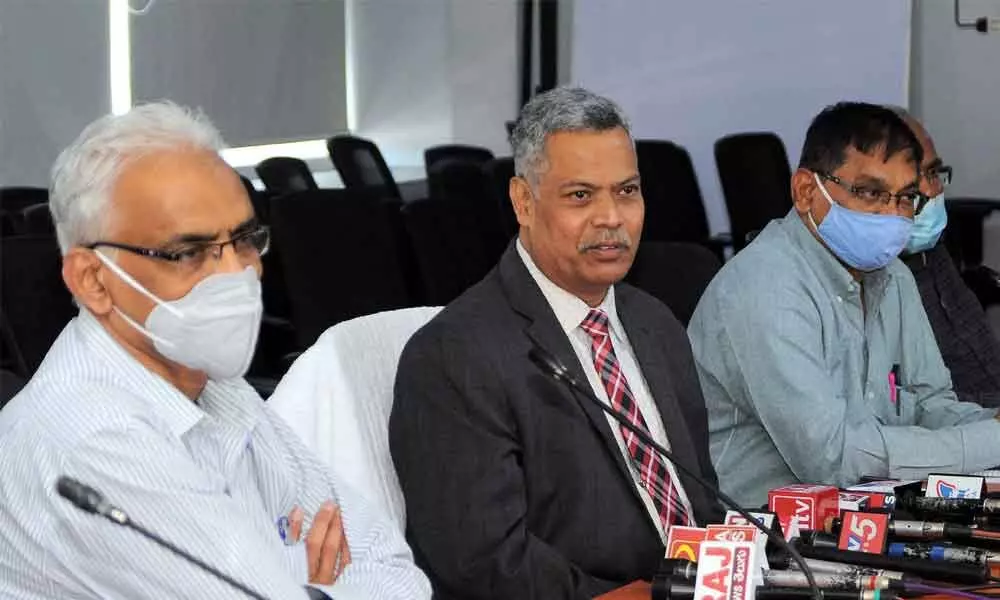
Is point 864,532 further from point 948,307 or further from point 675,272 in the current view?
point 948,307

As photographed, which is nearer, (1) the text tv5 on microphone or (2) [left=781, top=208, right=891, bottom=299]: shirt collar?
(1) the text tv5 on microphone

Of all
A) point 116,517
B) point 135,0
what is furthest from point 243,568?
point 135,0

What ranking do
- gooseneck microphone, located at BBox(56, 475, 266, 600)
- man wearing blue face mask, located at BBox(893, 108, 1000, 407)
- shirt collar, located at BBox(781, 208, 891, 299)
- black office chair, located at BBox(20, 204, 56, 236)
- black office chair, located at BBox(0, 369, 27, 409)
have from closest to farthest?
gooseneck microphone, located at BBox(56, 475, 266, 600)
black office chair, located at BBox(0, 369, 27, 409)
shirt collar, located at BBox(781, 208, 891, 299)
man wearing blue face mask, located at BBox(893, 108, 1000, 407)
black office chair, located at BBox(20, 204, 56, 236)

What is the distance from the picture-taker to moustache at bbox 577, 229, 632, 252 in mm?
2416

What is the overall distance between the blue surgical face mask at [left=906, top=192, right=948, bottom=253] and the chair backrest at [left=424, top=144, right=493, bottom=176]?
13.4 feet

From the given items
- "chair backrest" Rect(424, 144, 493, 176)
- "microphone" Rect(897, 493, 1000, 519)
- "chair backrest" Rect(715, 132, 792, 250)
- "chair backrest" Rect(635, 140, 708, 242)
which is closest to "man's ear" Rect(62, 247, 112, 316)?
"microphone" Rect(897, 493, 1000, 519)

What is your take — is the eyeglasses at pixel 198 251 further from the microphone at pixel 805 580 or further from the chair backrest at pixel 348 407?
the microphone at pixel 805 580

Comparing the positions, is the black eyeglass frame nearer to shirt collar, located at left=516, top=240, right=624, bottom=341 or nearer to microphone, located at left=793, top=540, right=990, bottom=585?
shirt collar, located at left=516, top=240, right=624, bottom=341

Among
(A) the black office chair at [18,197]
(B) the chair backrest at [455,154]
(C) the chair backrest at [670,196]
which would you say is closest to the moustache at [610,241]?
(A) the black office chair at [18,197]

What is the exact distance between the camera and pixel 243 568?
1692mm

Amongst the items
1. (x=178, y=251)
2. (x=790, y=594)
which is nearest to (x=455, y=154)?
(x=178, y=251)

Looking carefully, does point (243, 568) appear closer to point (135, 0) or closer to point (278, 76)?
point (135, 0)

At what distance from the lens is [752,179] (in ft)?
20.7

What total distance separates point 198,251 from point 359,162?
17.8 ft
